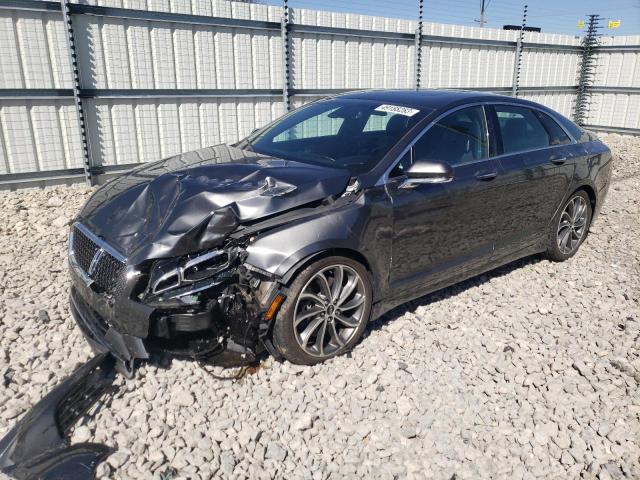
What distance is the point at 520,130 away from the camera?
4.62m

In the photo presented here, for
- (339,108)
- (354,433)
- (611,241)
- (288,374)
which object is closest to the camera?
(354,433)

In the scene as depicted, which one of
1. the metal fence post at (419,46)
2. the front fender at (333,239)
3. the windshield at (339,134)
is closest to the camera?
the front fender at (333,239)

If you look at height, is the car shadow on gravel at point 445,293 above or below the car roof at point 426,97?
below

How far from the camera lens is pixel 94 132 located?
7.39m

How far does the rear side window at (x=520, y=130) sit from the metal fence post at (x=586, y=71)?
11880 millimetres

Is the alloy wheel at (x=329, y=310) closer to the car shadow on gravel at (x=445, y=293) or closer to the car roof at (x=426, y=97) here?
the car shadow on gravel at (x=445, y=293)

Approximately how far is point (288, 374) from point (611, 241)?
4578 millimetres

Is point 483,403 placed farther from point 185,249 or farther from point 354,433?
point 185,249

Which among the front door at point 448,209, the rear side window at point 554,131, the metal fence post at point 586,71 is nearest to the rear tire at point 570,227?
the rear side window at point 554,131

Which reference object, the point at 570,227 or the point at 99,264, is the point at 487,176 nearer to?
the point at 570,227

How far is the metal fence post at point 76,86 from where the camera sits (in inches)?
266

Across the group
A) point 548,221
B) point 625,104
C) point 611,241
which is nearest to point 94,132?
point 548,221

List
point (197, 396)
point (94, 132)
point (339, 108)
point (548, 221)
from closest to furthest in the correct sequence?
point (197, 396), point (339, 108), point (548, 221), point (94, 132)

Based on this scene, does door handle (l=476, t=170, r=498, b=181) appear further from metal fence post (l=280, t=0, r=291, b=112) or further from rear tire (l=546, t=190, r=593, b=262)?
metal fence post (l=280, t=0, r=291, b=112)
